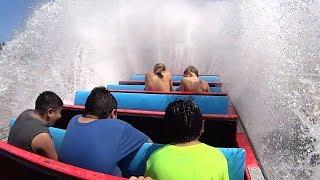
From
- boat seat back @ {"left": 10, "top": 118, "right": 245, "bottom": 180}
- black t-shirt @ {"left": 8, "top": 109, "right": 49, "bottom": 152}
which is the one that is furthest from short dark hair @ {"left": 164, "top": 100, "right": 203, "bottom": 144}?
black t-shirt @ {"left": 8, "top": 109, "right": 49, "bottom": 152}

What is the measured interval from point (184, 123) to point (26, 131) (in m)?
1.41

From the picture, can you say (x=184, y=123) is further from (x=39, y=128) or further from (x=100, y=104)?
(x=39, y=128)

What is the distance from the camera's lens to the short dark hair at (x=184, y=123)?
235 cm

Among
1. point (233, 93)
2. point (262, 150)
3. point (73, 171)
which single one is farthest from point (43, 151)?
point (233, 93)

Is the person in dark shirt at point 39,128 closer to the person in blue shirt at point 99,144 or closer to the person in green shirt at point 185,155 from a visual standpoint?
the person in blue shirt at point 99,144

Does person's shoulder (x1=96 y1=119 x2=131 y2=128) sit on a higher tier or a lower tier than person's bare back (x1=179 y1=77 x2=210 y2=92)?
higher

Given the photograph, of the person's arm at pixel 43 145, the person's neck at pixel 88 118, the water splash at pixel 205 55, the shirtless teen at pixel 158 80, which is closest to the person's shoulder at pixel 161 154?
the person's neck at pixel 88 118

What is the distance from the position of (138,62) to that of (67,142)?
1416cm

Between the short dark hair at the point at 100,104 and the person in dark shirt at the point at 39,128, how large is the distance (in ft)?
1.27

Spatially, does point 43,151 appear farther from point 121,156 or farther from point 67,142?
point 121,156

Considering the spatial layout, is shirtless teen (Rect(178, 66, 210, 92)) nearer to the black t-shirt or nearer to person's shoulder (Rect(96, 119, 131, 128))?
the black t-shirt

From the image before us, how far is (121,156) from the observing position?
9.09 feet

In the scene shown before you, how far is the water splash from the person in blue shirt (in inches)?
85.3

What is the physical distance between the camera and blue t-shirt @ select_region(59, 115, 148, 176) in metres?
2.68
